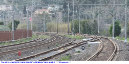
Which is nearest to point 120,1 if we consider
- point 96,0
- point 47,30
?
point 96,0

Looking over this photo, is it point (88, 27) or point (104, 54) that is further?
point (88, 27)

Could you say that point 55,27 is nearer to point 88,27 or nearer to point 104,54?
point 88,27

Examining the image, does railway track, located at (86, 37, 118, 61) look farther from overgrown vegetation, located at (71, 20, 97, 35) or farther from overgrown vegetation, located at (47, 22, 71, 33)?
overgrown vegetation, located at (47, 22, 71, 33)

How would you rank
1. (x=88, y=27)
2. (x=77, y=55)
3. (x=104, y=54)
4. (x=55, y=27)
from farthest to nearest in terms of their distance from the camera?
(x=55, y=27)
(x=88, y=27)
(x=104, y=54)
(x=77, y=55)

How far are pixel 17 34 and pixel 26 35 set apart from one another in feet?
16.4

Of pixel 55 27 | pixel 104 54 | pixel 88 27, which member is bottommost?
pixel 55 27

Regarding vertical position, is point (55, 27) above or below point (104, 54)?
below

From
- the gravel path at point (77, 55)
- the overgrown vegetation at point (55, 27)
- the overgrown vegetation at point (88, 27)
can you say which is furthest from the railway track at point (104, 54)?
the overgrown vegetation at point (55, 27)

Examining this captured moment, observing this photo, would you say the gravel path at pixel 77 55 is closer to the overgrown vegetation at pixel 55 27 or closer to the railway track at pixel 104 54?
the railway track at pixel 104 54

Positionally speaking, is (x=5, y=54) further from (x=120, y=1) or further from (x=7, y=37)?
(x=120, y=1)

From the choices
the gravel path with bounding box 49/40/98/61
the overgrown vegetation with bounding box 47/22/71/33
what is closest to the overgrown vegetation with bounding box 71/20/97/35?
the overgrown vegetation with bounding box 47/22/71/33

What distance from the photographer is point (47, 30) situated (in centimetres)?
7494

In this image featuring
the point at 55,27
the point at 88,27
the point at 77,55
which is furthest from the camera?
the point at 55,27

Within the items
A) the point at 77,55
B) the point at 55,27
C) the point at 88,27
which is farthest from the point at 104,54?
the point at 55,27
